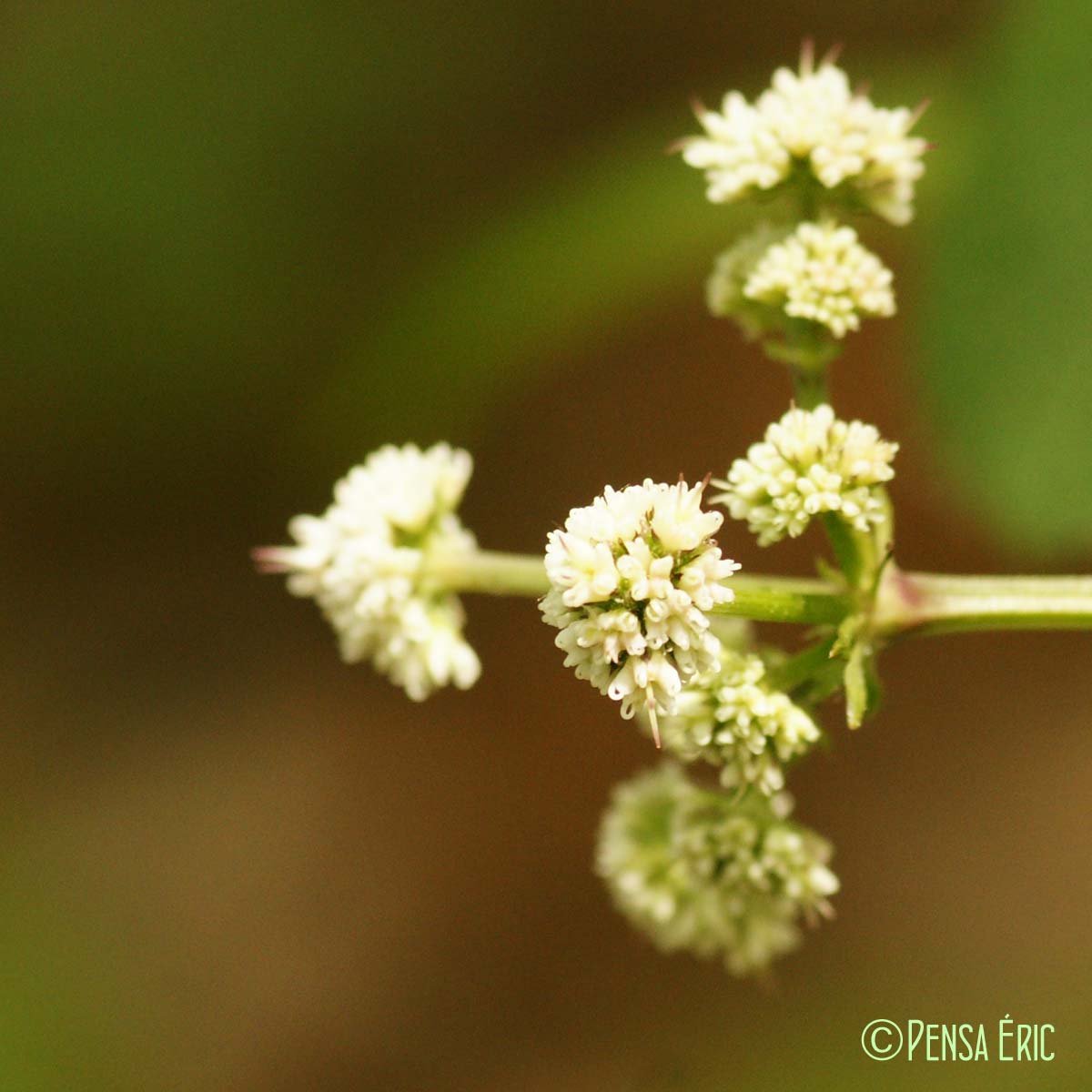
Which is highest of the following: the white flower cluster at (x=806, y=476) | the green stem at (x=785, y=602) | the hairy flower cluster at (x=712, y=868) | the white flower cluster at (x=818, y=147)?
the white flower cluster at (x=818, y=147)

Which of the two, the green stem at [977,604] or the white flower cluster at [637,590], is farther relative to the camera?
the green stem at [977,604]

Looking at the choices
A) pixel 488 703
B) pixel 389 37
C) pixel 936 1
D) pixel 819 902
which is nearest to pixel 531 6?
pixel 389 37

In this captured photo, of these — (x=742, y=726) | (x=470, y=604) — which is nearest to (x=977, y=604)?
(x=742, y=726)

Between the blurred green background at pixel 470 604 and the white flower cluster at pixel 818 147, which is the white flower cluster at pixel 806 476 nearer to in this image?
the white flower cluster at pixel 818 147

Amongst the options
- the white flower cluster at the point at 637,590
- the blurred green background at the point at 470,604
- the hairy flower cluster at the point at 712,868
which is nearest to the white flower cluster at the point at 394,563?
the hairy flower cluster at the point at 712,868

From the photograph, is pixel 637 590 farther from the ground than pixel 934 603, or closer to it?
closer to it

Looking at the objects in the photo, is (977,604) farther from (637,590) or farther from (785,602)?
(637,590)

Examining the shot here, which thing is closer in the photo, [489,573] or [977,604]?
[977,604]
